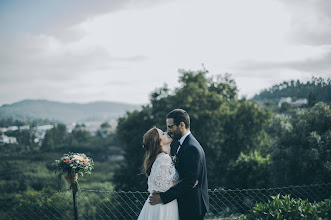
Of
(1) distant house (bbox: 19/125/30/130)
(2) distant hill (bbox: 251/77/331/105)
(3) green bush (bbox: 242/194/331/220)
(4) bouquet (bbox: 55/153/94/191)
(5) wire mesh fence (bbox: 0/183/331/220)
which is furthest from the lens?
(1) distant house (bbox: 19/125/30/130)

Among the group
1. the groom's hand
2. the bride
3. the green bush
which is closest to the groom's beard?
the bride

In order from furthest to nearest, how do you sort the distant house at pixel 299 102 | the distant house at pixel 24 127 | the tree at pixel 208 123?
the distant house at pixel 299 102, the distant house at pixel 24 127, the tree at pixel 208 123

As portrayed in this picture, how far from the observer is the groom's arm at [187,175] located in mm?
2857

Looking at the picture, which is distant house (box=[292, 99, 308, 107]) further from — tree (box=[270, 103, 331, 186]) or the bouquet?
the bouquet

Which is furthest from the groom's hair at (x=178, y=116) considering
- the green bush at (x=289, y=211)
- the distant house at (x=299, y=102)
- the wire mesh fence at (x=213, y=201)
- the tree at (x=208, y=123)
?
the distant house at (x=299, y=102)

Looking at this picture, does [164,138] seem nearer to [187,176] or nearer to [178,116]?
[178,116]

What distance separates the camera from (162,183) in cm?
299

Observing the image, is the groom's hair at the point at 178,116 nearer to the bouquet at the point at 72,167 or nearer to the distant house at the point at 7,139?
the bouquet at the point at 72,167

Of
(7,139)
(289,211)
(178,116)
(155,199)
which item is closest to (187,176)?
(155,199)

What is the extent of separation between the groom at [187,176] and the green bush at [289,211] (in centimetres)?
87

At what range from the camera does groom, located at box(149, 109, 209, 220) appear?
2.89 metres

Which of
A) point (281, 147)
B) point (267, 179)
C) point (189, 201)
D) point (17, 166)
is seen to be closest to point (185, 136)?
point (189, 201)

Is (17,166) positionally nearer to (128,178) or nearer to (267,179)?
(128,178)

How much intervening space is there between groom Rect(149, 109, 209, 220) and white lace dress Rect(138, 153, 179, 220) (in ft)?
0.23
